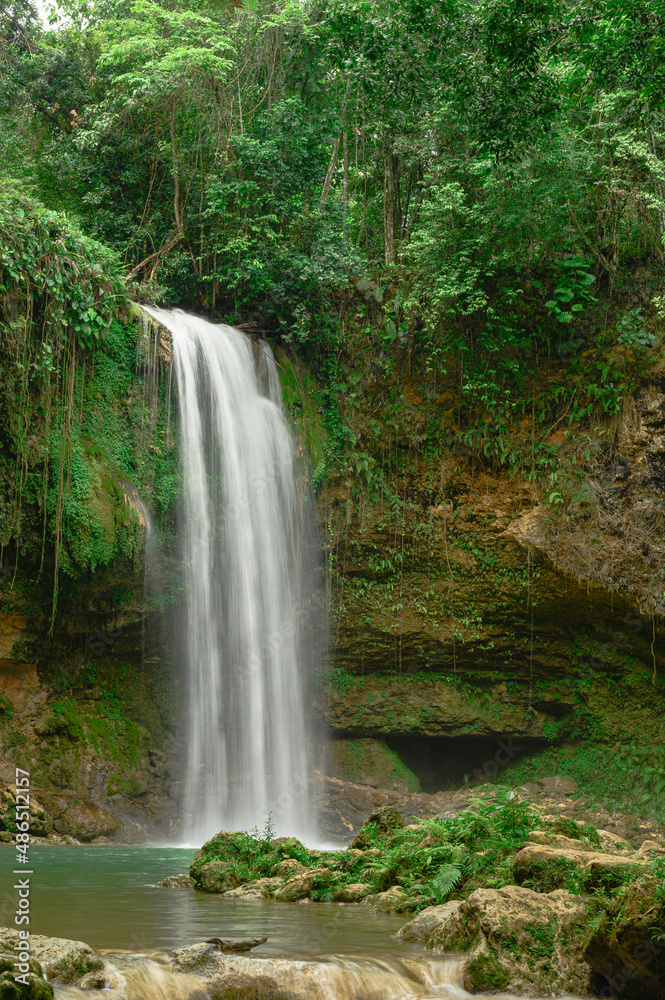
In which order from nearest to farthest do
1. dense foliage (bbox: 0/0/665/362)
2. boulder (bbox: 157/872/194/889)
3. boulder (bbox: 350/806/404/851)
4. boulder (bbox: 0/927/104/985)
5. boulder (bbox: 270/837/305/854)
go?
boulder (bbox: 0/927/104/985), boulder (bbox: 157/872/194/889), boulder (bbox: 270/837/305/854), boulder (bbox: 350/806/404/851), dense foliage (bbox: 0/0/665/362)

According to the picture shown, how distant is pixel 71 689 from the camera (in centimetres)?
1267

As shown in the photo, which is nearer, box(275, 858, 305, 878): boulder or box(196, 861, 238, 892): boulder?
box(196, 861, 238, 892): boulder

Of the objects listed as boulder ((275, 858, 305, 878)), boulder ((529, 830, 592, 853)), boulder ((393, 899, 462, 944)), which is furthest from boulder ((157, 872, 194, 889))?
boulder ((529, 830, 592, 853))

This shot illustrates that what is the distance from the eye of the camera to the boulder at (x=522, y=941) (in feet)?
14.1

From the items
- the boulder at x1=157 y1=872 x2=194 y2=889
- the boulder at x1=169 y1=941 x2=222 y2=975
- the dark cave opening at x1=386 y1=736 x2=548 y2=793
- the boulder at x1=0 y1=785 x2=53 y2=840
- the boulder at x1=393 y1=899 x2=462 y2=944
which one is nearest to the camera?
the boulder at x1=169 y1=941 x2=222 y2=975

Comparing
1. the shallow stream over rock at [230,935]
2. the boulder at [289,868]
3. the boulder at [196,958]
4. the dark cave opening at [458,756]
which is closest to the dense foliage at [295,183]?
the dark cave opening at [458,756]

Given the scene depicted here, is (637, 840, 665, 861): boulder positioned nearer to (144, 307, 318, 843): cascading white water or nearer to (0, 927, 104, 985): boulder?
(0, 927, 104, 985): boulder

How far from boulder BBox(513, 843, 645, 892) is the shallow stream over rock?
1.00 metres

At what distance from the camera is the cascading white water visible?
12.5 metres

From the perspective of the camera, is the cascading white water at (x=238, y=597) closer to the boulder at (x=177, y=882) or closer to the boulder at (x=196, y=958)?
the boulder at (x=177, y=882)

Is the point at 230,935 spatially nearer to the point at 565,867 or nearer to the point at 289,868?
the point at 565,867

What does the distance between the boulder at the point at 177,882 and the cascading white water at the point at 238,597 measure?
4954 millimetres

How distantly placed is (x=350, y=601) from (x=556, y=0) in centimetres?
1015

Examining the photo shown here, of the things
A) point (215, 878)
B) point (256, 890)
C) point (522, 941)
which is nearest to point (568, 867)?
point (522, 941)
